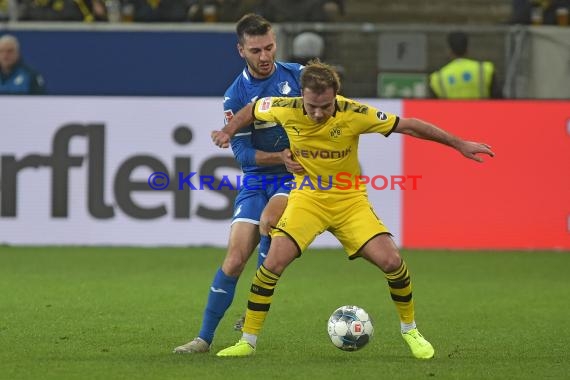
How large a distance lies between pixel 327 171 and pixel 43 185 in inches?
279

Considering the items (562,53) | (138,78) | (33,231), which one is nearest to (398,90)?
(562,53)

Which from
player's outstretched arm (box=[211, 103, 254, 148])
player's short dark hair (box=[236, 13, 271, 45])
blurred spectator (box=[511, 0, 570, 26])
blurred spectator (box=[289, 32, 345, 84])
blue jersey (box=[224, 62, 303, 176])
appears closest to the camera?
player's outstretched arm (box=[211, 103, 254, 148])

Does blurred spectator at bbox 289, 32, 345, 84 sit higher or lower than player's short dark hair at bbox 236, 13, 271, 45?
lower

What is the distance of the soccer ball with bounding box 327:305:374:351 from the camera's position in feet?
27.0

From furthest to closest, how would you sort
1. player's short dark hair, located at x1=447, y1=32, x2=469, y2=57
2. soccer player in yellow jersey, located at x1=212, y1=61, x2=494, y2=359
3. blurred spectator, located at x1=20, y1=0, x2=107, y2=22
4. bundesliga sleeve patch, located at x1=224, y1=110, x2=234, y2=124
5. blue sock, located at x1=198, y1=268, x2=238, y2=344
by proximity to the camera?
blurred spectator, located at x1=20, y1=0, x2=107, y2=22 → player's short dark hair, located at x1=447, y1=32, x2=469, y2=57 → bundesliga sleeve patch, located at x1=224, y1=110, x2=234, y2=124 → blue sock, located at x1=198, y1=268, x2=238, y2=344 → soccer player in yellow jersey, located at x1=212, y1=61, x2=494, y2=359

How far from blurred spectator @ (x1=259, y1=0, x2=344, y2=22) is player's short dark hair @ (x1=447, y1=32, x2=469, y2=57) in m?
2.41

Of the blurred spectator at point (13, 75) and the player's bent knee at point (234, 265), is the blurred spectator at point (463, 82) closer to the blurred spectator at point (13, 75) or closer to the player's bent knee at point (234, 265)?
the blurred spectator at point (13, 75)

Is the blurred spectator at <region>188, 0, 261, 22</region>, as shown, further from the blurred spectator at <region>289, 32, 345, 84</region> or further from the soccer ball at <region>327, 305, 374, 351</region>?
the soccer ball at <region>327, 305, 374, 351</region>

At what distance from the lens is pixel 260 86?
9008 millimetres

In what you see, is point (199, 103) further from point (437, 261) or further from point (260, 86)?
point (260, 86)

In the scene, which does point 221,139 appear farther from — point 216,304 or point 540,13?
point 540,13

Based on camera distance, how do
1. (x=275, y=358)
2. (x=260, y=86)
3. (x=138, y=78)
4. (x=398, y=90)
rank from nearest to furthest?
(x=275, y=358), (x=260, y=86), (x=398, y=90), (x=138, y=78)

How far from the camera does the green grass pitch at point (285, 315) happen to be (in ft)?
25.5

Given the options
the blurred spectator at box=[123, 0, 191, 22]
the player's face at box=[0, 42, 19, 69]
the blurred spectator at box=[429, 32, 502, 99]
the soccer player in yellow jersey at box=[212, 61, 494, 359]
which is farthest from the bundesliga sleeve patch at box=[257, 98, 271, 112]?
the blurred spectator at box=[123, 0, 191, 22]
